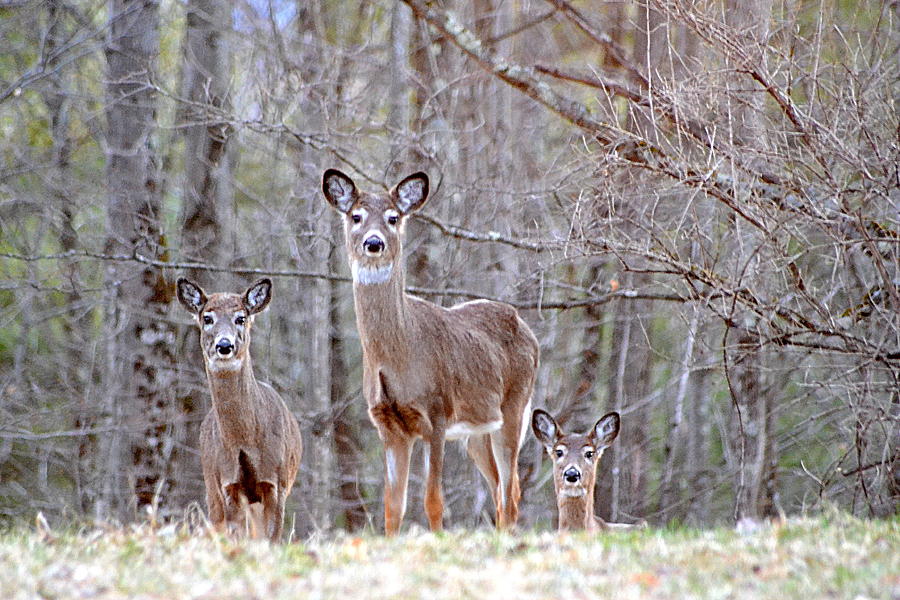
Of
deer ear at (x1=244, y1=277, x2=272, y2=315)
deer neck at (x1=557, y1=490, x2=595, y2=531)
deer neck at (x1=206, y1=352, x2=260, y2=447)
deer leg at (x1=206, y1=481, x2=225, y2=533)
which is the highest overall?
deer ear at (x1=244, y1=277, x2=272, y2=315)

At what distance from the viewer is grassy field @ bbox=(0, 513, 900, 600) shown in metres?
5.90

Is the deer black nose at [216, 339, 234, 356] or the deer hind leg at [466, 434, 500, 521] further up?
the deer black nose at [216, 339, 234, 356]

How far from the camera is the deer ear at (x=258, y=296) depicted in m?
11.3

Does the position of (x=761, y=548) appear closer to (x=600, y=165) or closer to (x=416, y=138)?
(x=600, y=165)

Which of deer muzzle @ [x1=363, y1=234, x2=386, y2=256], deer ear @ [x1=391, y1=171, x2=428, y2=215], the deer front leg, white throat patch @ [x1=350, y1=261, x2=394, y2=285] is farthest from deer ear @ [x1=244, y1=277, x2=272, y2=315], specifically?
the deer front leg

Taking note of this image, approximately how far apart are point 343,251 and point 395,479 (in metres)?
8.86

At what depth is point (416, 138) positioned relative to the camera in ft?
48.0

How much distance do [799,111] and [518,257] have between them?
22.0 ft

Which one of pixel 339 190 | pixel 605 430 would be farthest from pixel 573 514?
pixel 339 190

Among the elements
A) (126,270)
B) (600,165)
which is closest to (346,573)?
(600,165)

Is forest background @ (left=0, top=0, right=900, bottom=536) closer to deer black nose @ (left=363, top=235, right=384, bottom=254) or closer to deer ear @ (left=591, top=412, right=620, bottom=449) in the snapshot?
deer ear @ (left=591, top=412, right=620, bottom=449)

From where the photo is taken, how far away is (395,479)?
10609 mm

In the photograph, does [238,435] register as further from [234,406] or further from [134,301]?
[134,301]

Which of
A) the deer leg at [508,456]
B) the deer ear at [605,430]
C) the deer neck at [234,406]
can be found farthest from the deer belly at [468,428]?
the deer neck at [234,406]
